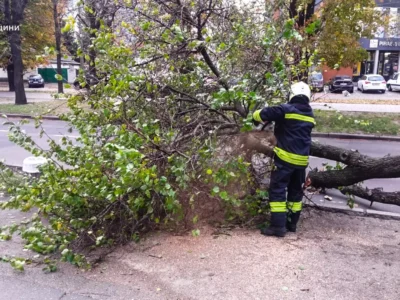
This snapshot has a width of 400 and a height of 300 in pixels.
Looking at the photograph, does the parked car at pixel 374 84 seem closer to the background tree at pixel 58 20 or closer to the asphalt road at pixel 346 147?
the asphalt road at pixel 346 147

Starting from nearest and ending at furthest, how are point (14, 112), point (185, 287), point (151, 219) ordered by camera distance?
1. point (185, 287)
2. point (151, 219)
3. point (14, 112)

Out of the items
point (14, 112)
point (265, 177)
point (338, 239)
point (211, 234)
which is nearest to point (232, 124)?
point (265, 177)

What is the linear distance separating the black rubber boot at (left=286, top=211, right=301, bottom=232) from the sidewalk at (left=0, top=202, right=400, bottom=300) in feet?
0.32

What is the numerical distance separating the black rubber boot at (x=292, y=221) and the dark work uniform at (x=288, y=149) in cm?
14

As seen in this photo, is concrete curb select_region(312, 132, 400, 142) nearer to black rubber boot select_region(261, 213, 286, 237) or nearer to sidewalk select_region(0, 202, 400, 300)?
sidewalk select_region(0, 202, 400, 300)

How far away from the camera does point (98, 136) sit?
15.4 ft

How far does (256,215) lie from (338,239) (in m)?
0.93

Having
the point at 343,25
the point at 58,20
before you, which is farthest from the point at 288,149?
the point at 58,20

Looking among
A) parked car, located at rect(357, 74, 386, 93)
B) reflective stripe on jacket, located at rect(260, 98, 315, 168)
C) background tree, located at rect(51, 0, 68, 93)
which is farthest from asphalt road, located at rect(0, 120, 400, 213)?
parked car, located at rect(357, 74, 386, 93)

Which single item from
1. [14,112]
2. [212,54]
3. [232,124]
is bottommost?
[14,112]

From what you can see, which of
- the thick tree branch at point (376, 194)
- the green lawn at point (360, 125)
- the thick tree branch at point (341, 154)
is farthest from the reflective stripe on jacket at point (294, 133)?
the green lawn at point (360, 125)

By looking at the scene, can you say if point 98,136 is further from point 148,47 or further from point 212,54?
point 212,54

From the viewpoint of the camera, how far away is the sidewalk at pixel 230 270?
11.2 feet

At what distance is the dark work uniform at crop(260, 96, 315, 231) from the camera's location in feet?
14.4
